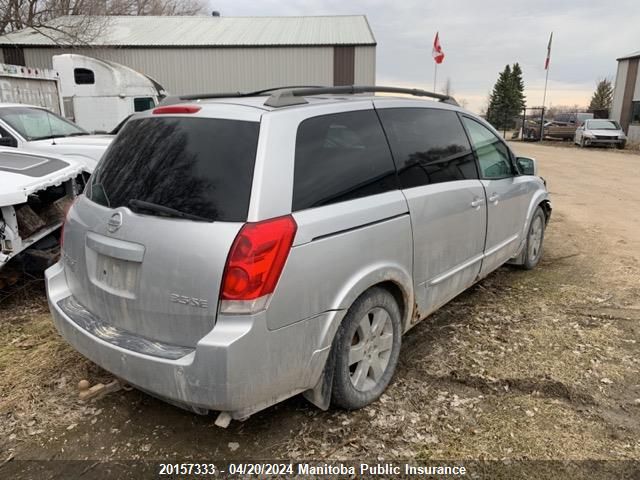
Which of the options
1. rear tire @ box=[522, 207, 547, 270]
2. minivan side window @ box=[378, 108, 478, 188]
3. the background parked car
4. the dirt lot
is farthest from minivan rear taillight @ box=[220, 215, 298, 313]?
the background parked car

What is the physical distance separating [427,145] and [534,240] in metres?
2.51

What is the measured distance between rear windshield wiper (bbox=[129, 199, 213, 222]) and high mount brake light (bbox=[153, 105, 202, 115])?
0.57 metres

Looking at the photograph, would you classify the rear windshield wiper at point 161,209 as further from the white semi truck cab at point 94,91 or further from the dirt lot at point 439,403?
the white semi truck cab at point 94,91

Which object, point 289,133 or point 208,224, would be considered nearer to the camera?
point 208,224

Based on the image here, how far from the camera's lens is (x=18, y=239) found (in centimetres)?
416

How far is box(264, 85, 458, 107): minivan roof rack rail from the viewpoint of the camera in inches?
104

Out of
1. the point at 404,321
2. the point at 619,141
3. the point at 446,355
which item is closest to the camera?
the point at 404,321

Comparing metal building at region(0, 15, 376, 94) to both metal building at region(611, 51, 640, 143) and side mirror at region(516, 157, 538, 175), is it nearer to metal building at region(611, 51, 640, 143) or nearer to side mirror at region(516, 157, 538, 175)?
metal building at region(611, 51, 640, 143)

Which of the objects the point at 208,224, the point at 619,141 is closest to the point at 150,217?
the point at 208,224

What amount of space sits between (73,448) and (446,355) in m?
2.42

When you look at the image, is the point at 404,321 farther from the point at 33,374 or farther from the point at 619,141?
the point at 619,141

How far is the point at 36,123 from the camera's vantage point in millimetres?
7953

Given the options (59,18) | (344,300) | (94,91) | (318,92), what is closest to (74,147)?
(318,92)

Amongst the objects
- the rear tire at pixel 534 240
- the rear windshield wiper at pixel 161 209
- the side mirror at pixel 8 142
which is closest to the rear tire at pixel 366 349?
the rear windshield wiper at pixel 161 209
